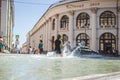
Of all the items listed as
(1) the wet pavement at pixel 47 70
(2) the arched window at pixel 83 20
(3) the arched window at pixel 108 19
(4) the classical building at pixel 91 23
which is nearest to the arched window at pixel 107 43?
(4) the classical building at pixel 91 23

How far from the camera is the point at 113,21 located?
202 ft

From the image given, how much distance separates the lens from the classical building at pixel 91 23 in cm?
6128

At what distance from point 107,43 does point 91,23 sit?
5.11 metres

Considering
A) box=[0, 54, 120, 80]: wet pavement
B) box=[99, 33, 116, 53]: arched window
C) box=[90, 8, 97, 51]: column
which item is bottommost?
box=[0, 54, 120, 80]: wet pavement

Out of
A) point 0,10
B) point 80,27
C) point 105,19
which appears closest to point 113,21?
point 105,19

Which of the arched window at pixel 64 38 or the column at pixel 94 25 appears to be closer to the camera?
the column at pixel 94 25

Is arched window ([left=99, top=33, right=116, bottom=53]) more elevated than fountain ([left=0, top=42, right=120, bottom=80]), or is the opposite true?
arched window ([left=99, top=33, right=116, bottom=53])

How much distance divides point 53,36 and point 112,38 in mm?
14709

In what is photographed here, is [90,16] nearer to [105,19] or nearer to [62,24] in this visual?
[105,19]

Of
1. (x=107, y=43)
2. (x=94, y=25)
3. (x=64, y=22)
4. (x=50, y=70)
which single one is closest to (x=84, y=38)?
(x=94, y=25)

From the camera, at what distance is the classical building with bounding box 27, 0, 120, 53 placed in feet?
201

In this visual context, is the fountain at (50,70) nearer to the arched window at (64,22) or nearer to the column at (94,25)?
the column at (94,25)

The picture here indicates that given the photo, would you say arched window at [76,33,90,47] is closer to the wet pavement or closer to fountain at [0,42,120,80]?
fountain at [0,42,120,80]

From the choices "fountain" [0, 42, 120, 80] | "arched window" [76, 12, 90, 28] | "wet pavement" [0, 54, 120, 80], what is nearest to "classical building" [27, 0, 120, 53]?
"arched window" [76, 12, 90, 28]
